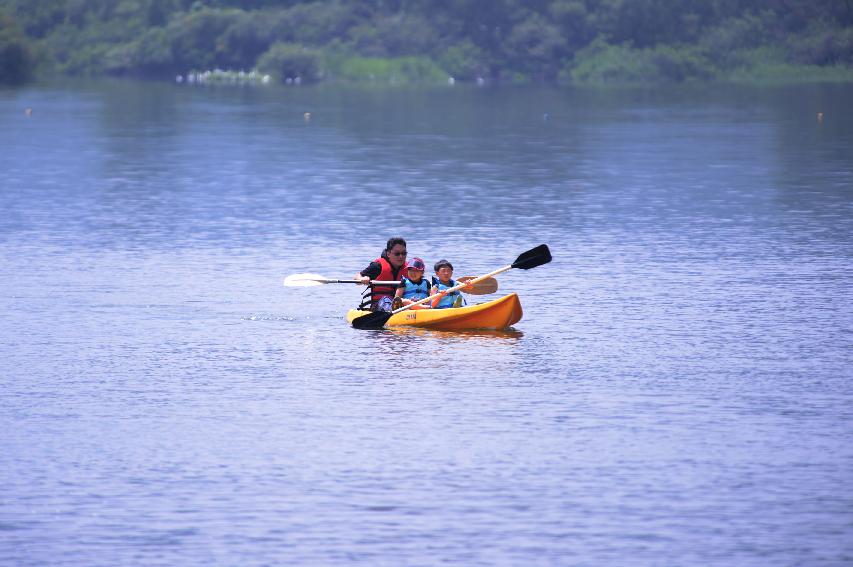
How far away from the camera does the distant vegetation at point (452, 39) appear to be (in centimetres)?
16525

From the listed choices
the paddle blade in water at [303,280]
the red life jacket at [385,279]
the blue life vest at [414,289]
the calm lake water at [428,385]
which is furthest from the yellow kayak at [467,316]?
the paddle blade in water at [303,280]

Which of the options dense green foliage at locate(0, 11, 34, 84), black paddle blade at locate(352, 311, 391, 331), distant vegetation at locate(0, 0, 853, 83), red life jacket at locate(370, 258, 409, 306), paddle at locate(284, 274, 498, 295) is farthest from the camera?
distant vegetation at locate(0, 0, 853, 83)

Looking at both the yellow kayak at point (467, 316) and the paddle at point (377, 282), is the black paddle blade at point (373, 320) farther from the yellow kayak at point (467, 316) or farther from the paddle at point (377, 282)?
the paddle at point (377, 282)

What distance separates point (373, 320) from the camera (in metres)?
25.4

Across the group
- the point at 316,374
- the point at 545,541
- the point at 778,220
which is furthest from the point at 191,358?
the point at 778,220

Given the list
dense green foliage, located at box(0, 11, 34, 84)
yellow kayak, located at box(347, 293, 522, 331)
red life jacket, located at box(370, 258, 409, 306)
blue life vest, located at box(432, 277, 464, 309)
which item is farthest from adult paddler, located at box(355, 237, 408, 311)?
dense green foliage, located at box(0, 11, 34, 84)

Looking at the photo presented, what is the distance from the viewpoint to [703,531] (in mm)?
15656

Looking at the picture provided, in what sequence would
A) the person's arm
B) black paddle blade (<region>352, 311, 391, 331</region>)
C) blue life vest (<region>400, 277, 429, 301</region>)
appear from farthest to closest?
1. the person's arm
2. blue life vest (<region>400, 277, 429, 301</region>)
3. black paddle blade (<region>352, 311, 391, 331</region>)

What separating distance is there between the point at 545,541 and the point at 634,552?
2.62ft

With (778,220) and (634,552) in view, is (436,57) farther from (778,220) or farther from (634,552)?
(634,552)

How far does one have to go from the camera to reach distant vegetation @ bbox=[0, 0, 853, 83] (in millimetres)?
165250

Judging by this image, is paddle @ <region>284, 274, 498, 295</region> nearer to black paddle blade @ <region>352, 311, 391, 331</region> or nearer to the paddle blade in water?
the paddle blade in water

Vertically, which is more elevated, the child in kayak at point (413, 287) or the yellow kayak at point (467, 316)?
the child in kayak at point (413, 287)

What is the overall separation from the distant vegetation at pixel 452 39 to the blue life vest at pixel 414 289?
13546 cm
